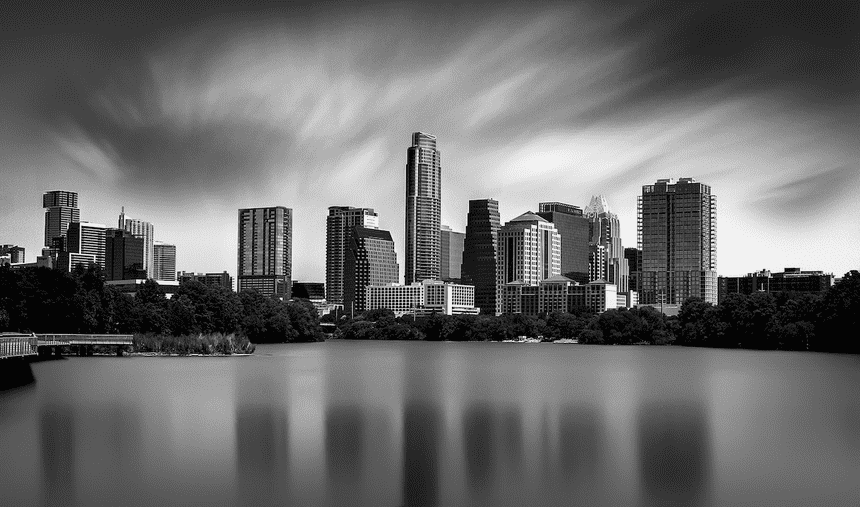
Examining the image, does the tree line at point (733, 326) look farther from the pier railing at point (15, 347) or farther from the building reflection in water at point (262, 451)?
the pier railing at point (15, 347)

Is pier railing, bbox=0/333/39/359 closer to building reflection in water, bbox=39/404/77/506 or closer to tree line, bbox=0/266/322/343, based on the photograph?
building reflection in water, bbox=39/404/77/506

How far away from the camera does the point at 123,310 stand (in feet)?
372

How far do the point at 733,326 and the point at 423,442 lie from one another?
116 metres

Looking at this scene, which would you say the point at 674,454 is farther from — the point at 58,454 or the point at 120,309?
the point at 120,309

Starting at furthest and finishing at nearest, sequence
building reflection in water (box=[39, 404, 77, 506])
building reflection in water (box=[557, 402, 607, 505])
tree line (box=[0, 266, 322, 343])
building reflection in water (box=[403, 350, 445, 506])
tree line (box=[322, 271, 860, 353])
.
A: 1. tree line (box=[322, 271, 860, 353])
2. tree line (box=[0, 266, 322, 343])
3. building reflection in water (box=[557, 402, 607, 505])
4. building reflection in water (box=[403, 350, 445, 506])
5. building reflection in water (box=[39, 404, 77, 506])

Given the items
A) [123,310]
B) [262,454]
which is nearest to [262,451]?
[262,454]

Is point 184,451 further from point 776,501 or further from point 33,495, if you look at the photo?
point 776,501

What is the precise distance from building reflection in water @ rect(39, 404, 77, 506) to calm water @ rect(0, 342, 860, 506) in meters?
0.11

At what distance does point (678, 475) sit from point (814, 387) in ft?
124

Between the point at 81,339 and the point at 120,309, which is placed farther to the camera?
the point at 120,309

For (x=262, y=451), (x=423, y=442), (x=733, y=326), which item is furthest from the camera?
(x=733, y=326)

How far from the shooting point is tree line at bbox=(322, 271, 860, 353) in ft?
392

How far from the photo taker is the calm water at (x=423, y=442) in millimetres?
28531

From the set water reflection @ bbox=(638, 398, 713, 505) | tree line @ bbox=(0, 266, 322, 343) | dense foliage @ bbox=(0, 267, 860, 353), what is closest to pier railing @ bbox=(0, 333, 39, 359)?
tree line @ bbox=(0, 266, 322, 343)
